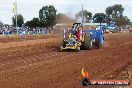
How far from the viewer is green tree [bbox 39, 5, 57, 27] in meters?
75.6


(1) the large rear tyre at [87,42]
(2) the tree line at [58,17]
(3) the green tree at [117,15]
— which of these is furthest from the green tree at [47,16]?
(1) the large rear tyre at [87,42]

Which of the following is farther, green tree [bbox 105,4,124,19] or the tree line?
green tree [bbox 105,4,124,19]

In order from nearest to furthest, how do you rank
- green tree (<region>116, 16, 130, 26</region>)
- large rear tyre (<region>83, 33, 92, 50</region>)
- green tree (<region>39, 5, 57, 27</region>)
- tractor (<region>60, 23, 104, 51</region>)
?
tractor (<region>60, 23, 104, 51</region>) → large rear tyre (<region>83, 33, 92, 50</region>) → green tree (<region>39, 5, 57, 27</region>) → green tree (<region>116, 16, 130, 26</region>)

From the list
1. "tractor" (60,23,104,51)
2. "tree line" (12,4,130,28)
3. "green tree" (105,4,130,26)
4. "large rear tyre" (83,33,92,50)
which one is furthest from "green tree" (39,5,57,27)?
"large rear tyre" (83,33,92,50)

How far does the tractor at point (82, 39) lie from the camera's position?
73.5 feet

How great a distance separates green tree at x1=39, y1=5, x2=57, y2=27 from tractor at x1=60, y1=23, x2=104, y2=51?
158ft

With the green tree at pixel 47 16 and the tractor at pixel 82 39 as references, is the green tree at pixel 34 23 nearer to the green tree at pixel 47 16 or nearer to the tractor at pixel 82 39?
the green tree at pixel 47 16

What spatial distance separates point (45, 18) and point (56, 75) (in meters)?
67.6

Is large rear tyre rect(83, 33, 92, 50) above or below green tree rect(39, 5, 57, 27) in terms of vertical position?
below

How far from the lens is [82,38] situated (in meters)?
23.7

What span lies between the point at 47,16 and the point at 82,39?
185 ft

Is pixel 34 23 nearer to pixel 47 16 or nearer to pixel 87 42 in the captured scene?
pixel 47 16

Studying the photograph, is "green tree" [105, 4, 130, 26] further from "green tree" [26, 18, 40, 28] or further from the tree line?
"green tree" [26, 18, 40, 28]

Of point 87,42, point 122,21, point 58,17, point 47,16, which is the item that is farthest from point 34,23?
point 87,42
